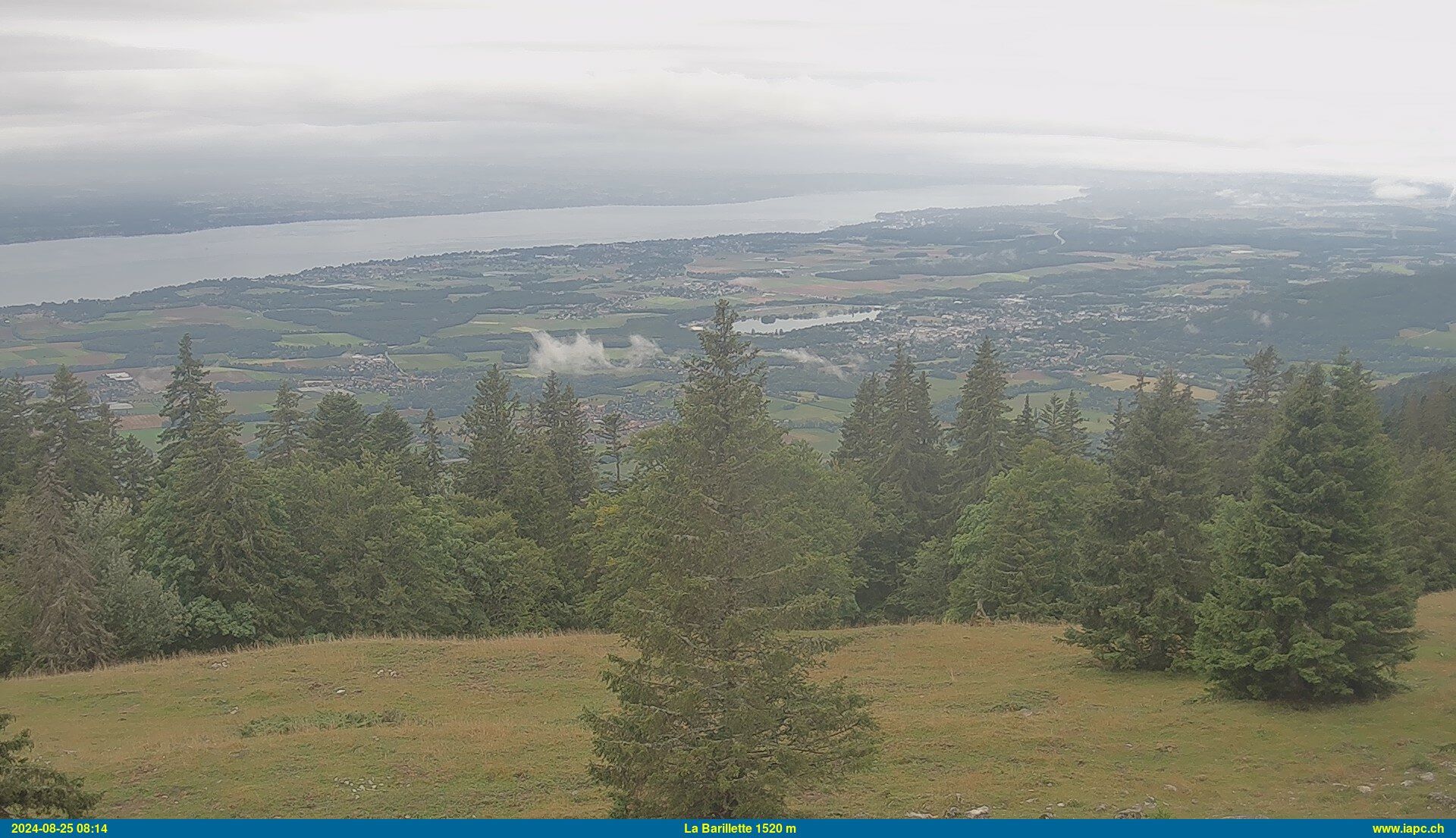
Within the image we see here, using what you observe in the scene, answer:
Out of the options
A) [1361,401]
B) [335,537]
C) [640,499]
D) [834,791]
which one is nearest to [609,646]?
[640,499]

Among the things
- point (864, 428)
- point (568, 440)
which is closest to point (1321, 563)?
point (568, 440)

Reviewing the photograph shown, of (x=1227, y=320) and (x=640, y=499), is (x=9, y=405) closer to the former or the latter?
(x=640, y=499)

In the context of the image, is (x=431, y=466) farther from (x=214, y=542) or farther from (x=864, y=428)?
(x=864, y=428)

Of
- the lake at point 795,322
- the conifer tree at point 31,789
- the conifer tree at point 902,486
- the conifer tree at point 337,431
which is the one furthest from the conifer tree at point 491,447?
the lake at point 795,322

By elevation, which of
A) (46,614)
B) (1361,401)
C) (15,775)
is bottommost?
(46,614)

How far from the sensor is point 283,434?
4512 cm

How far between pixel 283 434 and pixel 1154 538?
3767cm

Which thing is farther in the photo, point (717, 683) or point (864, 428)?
point (864, 428)

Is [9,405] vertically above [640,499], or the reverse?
[9,405]

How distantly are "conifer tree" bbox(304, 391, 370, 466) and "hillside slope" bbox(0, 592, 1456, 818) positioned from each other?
72.7 feet

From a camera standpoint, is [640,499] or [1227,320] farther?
[1227,320]

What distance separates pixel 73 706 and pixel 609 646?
12.9 m

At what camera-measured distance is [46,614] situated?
26.2m

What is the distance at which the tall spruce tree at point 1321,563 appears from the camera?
58.4 ft
